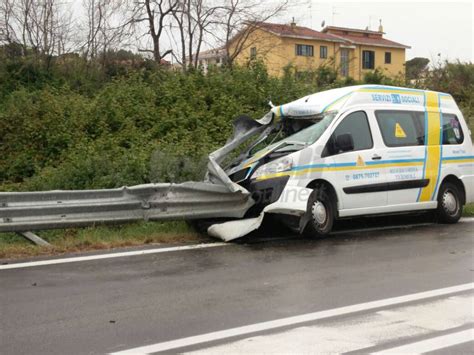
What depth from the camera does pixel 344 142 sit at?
855 cm

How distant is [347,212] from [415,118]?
7.33 feet

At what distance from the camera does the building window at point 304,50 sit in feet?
188

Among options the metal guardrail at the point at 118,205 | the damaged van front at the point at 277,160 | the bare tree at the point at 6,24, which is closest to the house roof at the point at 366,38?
the bare tree at the point at 6,24

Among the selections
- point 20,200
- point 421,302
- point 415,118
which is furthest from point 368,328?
point 415,118

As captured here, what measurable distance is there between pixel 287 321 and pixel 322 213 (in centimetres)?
385

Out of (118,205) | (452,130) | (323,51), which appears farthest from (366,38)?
(118,205)

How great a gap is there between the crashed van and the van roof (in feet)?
0.05

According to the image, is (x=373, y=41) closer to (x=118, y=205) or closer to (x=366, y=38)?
(x=366, y=38)

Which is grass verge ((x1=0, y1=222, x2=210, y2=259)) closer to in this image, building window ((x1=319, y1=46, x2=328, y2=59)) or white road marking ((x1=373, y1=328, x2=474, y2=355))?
white road marking ((x1=373, y1=328, x2=474, y2=355))

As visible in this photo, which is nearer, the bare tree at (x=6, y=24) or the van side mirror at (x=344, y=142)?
the van side mirror at (x=344, y=142)

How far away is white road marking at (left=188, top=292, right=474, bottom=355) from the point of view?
4090mm

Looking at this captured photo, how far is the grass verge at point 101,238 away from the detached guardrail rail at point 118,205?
23cm

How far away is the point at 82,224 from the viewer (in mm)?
7746

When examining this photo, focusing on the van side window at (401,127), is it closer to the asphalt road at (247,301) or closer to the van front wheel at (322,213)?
the van front wheel at (322,213)
